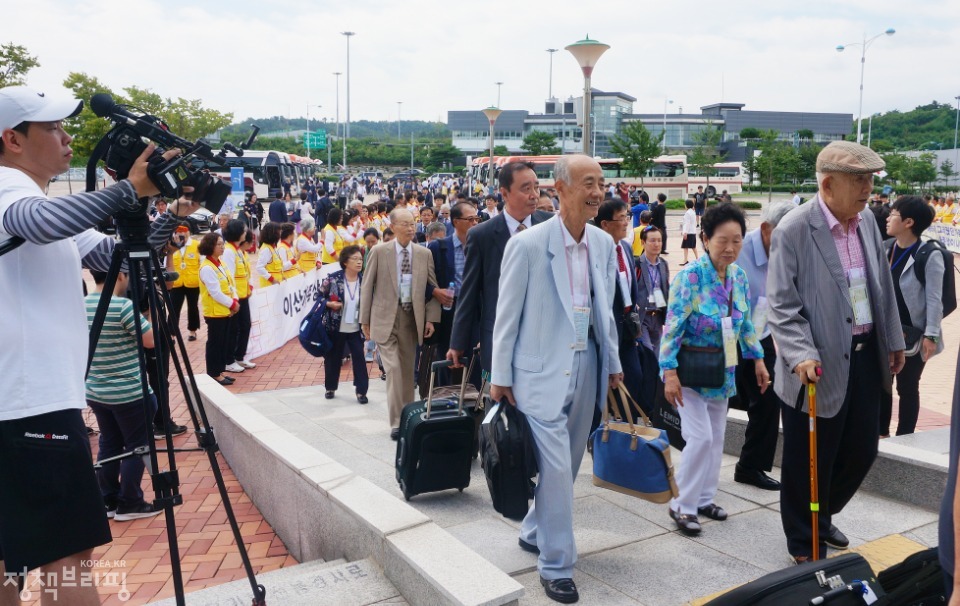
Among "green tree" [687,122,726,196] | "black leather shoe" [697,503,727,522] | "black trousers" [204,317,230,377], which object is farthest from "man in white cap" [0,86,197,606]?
"green tree" [687,122,726,196]

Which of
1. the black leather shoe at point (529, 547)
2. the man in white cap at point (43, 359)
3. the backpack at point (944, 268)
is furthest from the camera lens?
the backpack at point (944, 268)

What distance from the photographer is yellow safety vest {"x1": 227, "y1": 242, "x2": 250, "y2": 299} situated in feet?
28.3

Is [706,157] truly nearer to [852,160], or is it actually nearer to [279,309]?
[279,309]

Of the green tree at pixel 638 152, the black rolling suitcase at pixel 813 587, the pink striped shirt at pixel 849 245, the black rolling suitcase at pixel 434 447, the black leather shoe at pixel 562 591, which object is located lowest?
the black leather shoe at pixel 562 591

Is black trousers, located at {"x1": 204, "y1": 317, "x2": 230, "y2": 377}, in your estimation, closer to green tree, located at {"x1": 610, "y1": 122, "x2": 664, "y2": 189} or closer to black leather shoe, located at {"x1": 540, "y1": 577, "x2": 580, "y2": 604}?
black leather shoe, located at {"x1": 540, "y1": 577, "x2": 580, "y2": 604}

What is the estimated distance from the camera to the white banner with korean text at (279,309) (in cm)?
978

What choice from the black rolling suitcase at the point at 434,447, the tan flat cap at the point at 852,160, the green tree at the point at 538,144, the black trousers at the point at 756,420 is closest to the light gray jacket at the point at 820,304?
the tan flat cap at the point at 852,160

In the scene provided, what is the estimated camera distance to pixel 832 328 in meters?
3.27

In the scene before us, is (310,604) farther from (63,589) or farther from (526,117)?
(526,117)

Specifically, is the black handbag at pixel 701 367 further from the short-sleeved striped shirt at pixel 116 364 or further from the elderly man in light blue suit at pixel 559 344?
the short-sleeved striped shirt at pixel 116 364

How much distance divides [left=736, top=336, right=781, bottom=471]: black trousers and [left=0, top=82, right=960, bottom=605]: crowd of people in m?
0.01

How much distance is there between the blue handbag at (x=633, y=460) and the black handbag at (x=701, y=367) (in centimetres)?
46

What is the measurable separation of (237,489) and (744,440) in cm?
365

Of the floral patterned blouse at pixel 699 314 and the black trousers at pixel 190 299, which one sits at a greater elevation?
the floral patterned blouse at pixel 699 314
